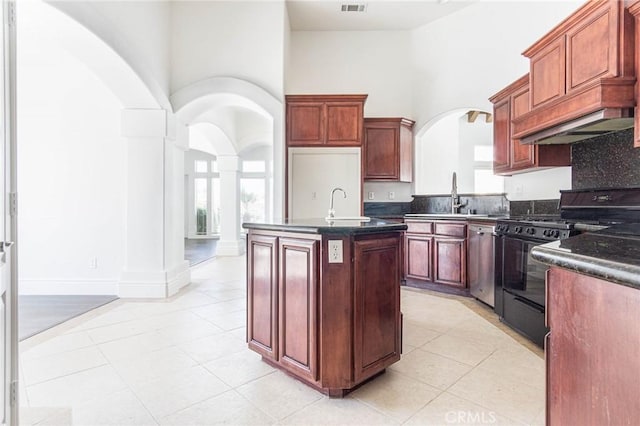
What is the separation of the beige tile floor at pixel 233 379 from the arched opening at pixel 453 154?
288 cm

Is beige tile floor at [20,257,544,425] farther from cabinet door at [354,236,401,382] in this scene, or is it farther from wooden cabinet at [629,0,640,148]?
wooden cabinet at [629,0,640,148]

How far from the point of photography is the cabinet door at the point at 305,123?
444 cm

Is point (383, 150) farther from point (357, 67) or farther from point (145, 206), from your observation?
point (145, 206)

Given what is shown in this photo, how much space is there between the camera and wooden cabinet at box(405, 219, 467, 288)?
13.1 ft

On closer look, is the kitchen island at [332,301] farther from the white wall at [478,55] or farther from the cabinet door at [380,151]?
the cabinet door at [380,151]

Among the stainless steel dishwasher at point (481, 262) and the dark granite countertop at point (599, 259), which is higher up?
the dark granite countertop at point (599, 259)

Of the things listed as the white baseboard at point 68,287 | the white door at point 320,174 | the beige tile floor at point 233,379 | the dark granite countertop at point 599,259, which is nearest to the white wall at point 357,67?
the white door at point 320,174

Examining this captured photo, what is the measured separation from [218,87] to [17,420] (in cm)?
369

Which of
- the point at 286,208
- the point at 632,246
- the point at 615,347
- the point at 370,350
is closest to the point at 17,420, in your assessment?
the point at 370,350

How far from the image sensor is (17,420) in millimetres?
1497

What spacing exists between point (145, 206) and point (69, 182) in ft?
3.19

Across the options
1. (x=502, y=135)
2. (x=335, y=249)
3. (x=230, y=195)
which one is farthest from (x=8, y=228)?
(x=230, y=195)

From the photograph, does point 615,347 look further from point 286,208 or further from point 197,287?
point 197,287

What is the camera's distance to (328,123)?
175 inches
